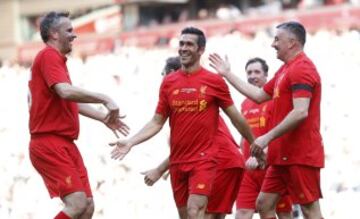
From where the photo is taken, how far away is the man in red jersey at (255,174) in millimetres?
10734

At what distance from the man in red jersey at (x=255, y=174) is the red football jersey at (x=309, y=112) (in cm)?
133

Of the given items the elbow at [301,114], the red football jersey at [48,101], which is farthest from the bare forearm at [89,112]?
the elbow at [301,114]

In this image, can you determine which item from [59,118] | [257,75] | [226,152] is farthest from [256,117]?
[59,118]

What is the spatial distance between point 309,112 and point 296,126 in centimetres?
21

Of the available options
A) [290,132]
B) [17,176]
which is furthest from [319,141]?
[17,176]

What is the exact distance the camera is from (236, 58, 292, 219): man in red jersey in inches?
423

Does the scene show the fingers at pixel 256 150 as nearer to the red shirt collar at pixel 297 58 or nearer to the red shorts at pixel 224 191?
the red shorts at pixel 224 191

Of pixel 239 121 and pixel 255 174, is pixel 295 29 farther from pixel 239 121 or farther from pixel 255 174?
pixel 255 174

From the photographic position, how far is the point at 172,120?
9.52 m

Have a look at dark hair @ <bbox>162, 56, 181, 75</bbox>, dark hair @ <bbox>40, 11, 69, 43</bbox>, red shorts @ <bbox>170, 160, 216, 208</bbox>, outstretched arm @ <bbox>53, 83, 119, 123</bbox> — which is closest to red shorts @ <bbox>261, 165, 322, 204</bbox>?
red shorts @ <bbox>170, 160, 216, 208</bbox>

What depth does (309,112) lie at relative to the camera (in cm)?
912

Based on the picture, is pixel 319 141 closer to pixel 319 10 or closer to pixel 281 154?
pixel 281 154

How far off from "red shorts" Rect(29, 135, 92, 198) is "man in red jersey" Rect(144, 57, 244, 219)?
1078 mm

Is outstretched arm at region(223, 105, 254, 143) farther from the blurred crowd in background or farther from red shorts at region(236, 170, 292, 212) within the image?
the blurred crowd in background
